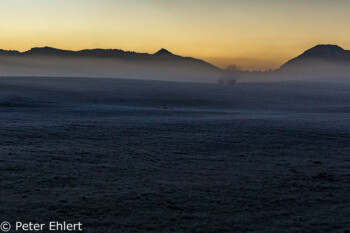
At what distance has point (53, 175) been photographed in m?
10.9

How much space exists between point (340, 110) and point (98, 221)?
113 ft

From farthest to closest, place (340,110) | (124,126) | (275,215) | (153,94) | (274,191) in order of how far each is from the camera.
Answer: (153,94)
(340,110)
(124,126)
(274,191)
(275,215)

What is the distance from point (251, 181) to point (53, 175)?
5.00 metres

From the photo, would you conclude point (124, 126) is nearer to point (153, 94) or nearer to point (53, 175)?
point (53, 175)

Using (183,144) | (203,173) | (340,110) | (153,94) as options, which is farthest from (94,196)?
(153,94)

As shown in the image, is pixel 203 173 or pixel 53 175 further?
pixel 203 173

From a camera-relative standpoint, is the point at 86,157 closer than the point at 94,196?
No

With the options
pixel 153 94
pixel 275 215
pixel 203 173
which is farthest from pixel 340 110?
pixel 275 215

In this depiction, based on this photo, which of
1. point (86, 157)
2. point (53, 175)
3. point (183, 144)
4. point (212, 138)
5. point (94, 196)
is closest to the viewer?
point (94, 196)

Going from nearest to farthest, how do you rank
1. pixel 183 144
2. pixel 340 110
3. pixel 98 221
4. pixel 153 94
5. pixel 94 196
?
pixel 98 221 → pixel 94 196 → pixel 183 144 → pixel 340 110 → pixel 153 94

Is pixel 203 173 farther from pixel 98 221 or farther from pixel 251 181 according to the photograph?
pixel 98 221

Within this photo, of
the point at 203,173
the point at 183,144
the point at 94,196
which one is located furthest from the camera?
the point at 183,144

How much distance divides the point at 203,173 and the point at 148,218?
402 cm

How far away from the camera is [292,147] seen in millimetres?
16453
